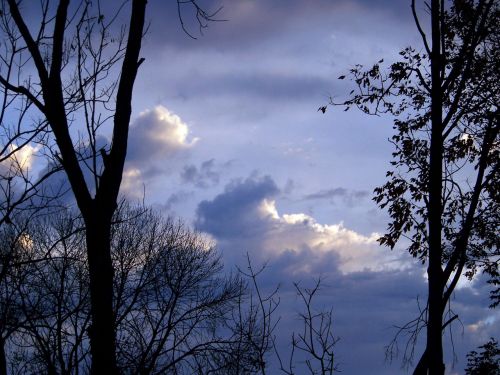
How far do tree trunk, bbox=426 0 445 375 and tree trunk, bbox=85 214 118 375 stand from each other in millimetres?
5115

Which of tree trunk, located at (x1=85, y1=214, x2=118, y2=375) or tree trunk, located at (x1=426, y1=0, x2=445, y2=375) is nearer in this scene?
tree trunk, located at (x1=85, y1=214, x2=118, y2=375)

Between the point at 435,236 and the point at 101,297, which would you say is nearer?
the point at 101,297

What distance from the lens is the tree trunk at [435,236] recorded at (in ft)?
30.7

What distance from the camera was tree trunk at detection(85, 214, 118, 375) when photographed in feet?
20.3

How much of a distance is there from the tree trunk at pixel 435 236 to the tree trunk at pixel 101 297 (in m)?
5.12

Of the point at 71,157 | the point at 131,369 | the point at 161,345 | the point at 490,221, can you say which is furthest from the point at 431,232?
the point at 161,345

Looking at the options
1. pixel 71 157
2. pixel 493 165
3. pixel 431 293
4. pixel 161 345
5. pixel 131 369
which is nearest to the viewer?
pixel 71 157

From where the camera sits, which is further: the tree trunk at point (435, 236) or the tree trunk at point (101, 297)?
the tree trunk at point (435, 236)

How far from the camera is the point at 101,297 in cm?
629

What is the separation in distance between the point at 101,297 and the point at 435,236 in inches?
218

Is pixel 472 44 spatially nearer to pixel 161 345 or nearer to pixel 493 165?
pixel 493 165

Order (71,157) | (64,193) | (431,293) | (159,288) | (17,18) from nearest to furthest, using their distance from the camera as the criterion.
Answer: (71,157), (17,18), (431,293), (64,193), (159,288)

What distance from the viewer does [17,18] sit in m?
7.04

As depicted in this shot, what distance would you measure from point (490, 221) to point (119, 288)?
14.9 meters
